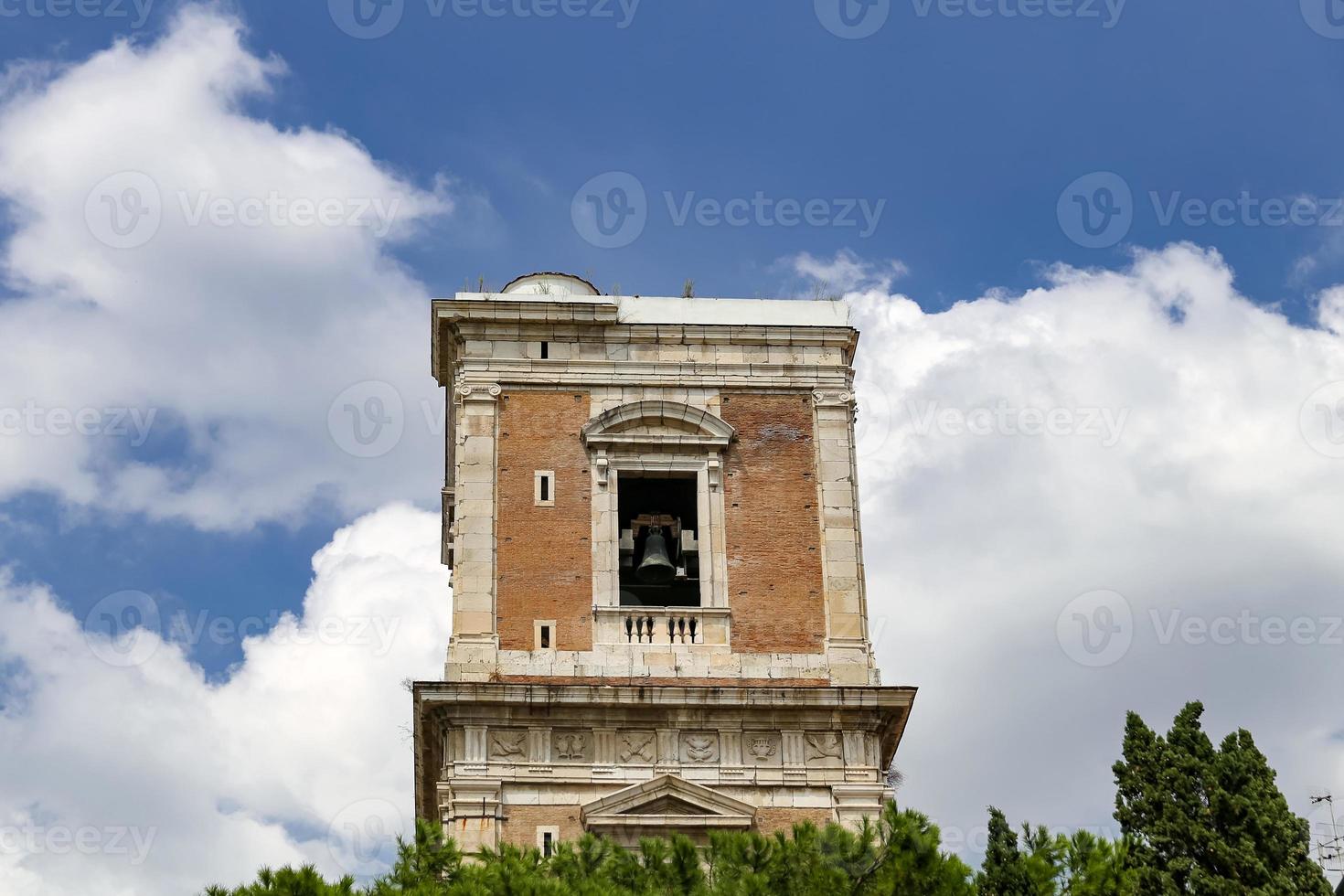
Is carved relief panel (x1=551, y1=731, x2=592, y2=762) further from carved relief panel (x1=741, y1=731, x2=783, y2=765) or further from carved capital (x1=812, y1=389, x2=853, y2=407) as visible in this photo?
carved capital (x1=812, y1=389, x2=853, y2=407)

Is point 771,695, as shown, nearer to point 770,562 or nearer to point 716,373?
point 770,562

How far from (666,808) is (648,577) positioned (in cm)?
465

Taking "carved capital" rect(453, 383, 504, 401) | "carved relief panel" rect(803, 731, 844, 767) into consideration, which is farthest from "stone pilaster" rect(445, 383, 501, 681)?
"carved relief panel" rect(803, 731, 844, 767)

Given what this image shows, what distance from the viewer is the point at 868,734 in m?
39.1

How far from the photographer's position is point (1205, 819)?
3706 cm

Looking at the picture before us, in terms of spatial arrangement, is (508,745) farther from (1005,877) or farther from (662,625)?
(1005,877)

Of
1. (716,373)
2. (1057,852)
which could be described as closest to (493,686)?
(716,373)

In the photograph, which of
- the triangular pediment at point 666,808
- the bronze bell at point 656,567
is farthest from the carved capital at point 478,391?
the triangular pediment at point 666,808

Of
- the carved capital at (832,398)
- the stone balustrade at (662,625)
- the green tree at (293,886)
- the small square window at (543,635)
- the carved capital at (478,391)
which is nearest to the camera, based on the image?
the green tree at (293,886)

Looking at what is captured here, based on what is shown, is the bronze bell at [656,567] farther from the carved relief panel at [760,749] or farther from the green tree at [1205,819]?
the green tree at [1205,819]

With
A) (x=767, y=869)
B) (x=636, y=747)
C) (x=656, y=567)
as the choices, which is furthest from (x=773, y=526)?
(x=767, y=869)

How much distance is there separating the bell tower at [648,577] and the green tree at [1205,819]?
3885mm

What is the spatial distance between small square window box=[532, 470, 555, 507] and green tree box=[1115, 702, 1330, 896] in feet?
33.5

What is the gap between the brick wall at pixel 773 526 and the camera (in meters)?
40.2
